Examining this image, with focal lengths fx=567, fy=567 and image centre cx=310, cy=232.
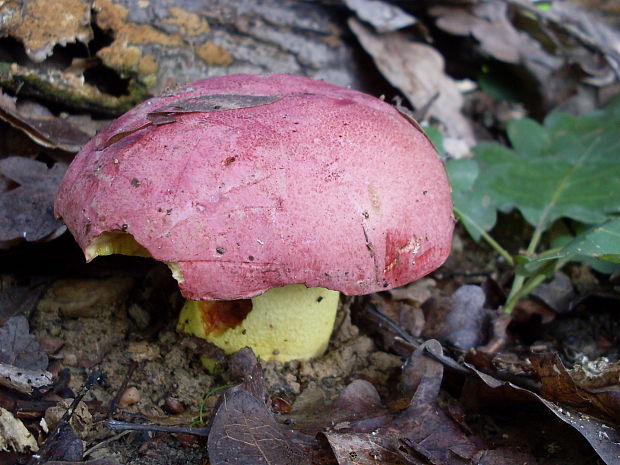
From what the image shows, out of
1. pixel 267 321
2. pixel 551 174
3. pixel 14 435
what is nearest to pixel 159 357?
pixel 267 321

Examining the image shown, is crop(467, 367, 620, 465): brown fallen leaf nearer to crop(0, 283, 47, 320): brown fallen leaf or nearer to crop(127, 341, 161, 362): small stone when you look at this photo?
crop(127, 341, 161, 362): small stone

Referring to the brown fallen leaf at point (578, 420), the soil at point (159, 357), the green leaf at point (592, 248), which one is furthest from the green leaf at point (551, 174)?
the brown fallen leaf at point (578, 420)

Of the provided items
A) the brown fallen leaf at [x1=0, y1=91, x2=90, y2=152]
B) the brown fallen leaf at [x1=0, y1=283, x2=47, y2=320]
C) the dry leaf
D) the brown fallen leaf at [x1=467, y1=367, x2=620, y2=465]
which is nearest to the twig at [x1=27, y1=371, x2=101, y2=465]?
the dry leaf

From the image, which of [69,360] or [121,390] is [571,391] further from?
[69,360]

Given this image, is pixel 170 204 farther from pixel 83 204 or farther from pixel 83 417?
pixel 83 417

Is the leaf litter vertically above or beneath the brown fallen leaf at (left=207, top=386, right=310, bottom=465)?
beneath

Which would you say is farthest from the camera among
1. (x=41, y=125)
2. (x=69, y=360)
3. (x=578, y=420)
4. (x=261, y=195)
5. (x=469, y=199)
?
(x=469, y=199)
